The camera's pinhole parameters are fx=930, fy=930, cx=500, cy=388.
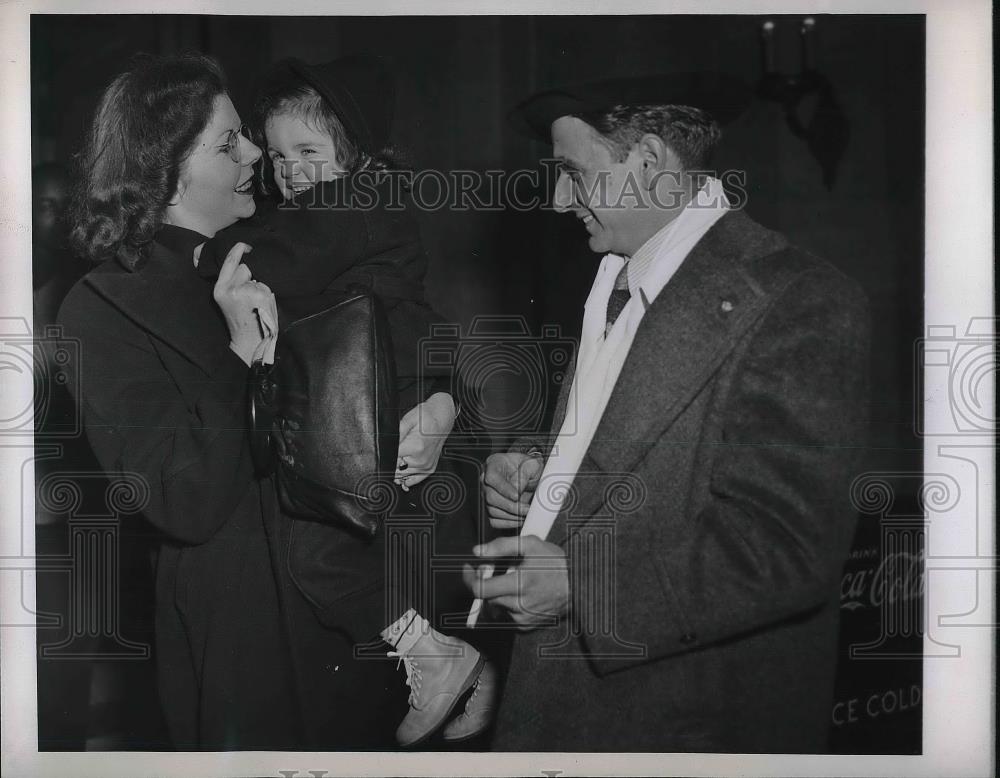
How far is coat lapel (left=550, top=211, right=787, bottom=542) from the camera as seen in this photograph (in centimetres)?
201

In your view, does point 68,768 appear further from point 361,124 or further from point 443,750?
point 361,124

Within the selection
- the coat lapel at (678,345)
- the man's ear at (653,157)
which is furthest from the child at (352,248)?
the man's ear at (653,157)

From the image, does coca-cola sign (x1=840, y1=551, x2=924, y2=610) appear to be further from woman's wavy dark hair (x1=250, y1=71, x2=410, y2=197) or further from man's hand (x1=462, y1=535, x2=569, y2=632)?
woman's wavy dark hair (x1=250, y1=71, x2=410, y2=197)

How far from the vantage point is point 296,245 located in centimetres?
210

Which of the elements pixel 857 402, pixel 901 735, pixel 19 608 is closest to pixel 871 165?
pixel 857 402

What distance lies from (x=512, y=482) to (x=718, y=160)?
2.83ft

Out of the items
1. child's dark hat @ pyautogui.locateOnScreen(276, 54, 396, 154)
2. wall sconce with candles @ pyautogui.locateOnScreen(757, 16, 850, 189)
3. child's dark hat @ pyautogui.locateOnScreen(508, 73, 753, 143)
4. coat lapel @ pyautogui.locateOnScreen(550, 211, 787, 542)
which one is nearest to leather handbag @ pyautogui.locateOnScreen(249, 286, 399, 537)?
child's dark hat @ pyautogui.locateOnScreen(276, 54, 396, 154)

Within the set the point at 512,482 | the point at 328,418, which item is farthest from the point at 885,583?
the point at 328,418

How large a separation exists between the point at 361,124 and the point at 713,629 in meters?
1.37

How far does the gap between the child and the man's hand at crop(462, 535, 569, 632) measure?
0.44 ft

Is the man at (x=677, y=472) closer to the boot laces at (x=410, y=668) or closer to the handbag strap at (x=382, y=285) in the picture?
the boot laces at (x=410, y=668)

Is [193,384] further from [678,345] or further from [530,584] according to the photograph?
[678,345]

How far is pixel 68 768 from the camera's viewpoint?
2.23m

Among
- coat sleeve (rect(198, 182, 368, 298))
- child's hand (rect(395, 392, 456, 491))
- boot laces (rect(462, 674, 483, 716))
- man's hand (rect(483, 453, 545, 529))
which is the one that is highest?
coat sleeve (rect(198, 182, 368, 298))
